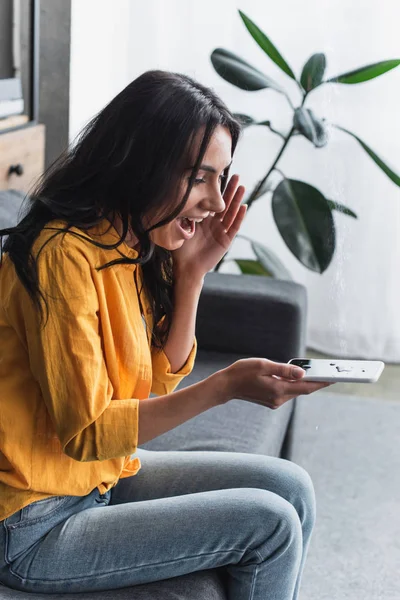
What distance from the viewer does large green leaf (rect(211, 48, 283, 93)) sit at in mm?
2299

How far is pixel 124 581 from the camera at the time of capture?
Answer: 1026 millimetres

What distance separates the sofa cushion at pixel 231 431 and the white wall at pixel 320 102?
117cm

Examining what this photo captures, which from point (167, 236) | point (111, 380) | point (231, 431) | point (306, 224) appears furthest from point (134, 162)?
point (306, 224)

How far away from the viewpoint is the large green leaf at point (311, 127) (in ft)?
7.50

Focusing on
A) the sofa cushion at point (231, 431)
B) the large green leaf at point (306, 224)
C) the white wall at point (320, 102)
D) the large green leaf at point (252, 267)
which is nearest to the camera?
the sofa cushion at point (231, 431)

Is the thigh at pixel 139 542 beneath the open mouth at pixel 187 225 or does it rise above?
beneath

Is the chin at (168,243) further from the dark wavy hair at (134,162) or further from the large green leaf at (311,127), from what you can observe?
the large green leaf at (311,127)

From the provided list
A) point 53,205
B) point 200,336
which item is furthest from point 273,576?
point 200,336

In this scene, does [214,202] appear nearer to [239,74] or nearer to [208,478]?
[208,478]

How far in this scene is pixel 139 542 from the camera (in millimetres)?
1021

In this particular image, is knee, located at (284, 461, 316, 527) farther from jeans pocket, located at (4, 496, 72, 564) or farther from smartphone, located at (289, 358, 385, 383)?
jeans pocket, located at (4, 496, 72, 564)

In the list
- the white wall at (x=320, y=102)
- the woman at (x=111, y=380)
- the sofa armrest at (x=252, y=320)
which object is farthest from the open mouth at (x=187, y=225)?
the white wall at (x=320, y=102)

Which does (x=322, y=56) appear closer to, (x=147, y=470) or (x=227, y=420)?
(x=227, y=420)

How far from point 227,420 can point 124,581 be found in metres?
0.63
